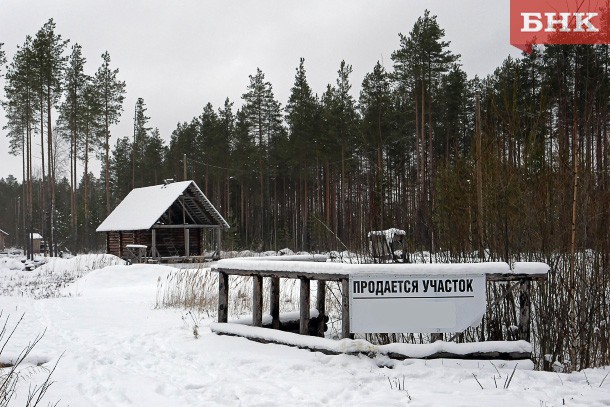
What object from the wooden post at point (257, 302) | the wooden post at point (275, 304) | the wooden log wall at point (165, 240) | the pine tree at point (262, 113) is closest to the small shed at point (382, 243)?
the wooden post at point (275, 304)

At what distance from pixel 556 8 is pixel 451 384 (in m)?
3.98

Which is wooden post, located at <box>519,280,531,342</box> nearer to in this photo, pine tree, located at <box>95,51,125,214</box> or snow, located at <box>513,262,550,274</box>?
snow, located at <box>513,262,550,274</box>

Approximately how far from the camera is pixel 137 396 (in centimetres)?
550

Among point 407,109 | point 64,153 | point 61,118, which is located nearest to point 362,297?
point 407,109

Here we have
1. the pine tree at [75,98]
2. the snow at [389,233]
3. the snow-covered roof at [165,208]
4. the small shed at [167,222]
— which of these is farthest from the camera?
the pine tree at [75,98]

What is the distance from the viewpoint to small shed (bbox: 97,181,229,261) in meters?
31.5

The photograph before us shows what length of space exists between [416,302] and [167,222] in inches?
1141

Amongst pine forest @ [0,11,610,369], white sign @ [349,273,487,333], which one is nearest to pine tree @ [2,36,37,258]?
pine forest @ [0,11,610,369]

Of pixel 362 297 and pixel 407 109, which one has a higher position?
pixel 407 109

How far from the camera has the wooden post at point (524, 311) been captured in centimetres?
650

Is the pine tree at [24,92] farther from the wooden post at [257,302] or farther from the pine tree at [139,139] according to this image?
the wooden post at [257,302]

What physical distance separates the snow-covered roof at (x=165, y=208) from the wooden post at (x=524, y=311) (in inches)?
1015

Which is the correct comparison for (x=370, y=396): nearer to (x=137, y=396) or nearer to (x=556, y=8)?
(x=137, y=396)

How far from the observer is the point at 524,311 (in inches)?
257
